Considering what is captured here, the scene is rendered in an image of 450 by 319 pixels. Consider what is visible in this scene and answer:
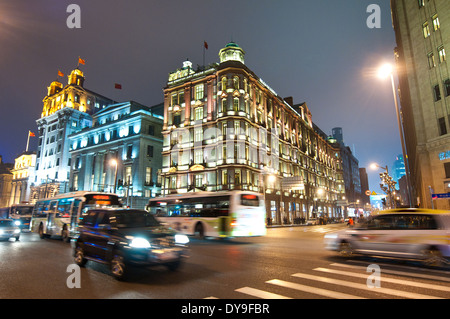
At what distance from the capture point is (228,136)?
41875mm

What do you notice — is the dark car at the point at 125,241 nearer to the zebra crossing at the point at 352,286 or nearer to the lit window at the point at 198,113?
the zebra crossing at the point at 352,286

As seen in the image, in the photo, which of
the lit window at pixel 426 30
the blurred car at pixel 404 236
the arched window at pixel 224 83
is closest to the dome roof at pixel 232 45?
the arched window at pixel 224 83

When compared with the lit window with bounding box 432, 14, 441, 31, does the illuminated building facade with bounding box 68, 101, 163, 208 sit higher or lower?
lower

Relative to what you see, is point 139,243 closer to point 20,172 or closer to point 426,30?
point 426,30

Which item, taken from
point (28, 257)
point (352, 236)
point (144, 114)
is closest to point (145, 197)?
point (144, 114)

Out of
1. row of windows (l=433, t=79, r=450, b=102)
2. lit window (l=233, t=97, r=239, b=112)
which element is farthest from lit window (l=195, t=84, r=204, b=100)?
row of windows (l=433, t=79, r=450, b=102)

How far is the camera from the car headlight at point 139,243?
23.2ft

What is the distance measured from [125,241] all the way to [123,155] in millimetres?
51570

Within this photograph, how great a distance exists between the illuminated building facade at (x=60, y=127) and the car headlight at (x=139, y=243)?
71.8 m

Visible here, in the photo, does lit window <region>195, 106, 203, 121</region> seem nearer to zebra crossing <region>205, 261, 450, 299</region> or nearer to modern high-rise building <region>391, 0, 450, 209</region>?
modern high-rise building <region>391, 0, 450, 209</region>

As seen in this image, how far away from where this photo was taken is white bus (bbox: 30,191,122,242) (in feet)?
53.3

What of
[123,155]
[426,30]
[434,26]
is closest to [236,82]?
[426,30]

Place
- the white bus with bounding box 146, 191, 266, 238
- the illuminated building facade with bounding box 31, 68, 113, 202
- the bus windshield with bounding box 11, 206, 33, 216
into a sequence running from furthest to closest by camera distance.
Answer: the illuminated building facade with bounding box 31, 68, 113, 202
the bus windshield with bounding box 11, 206, 33, 216
the white bus with bounding box 146, 191, 266, 238

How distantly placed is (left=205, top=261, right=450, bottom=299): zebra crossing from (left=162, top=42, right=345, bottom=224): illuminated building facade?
107 feet
